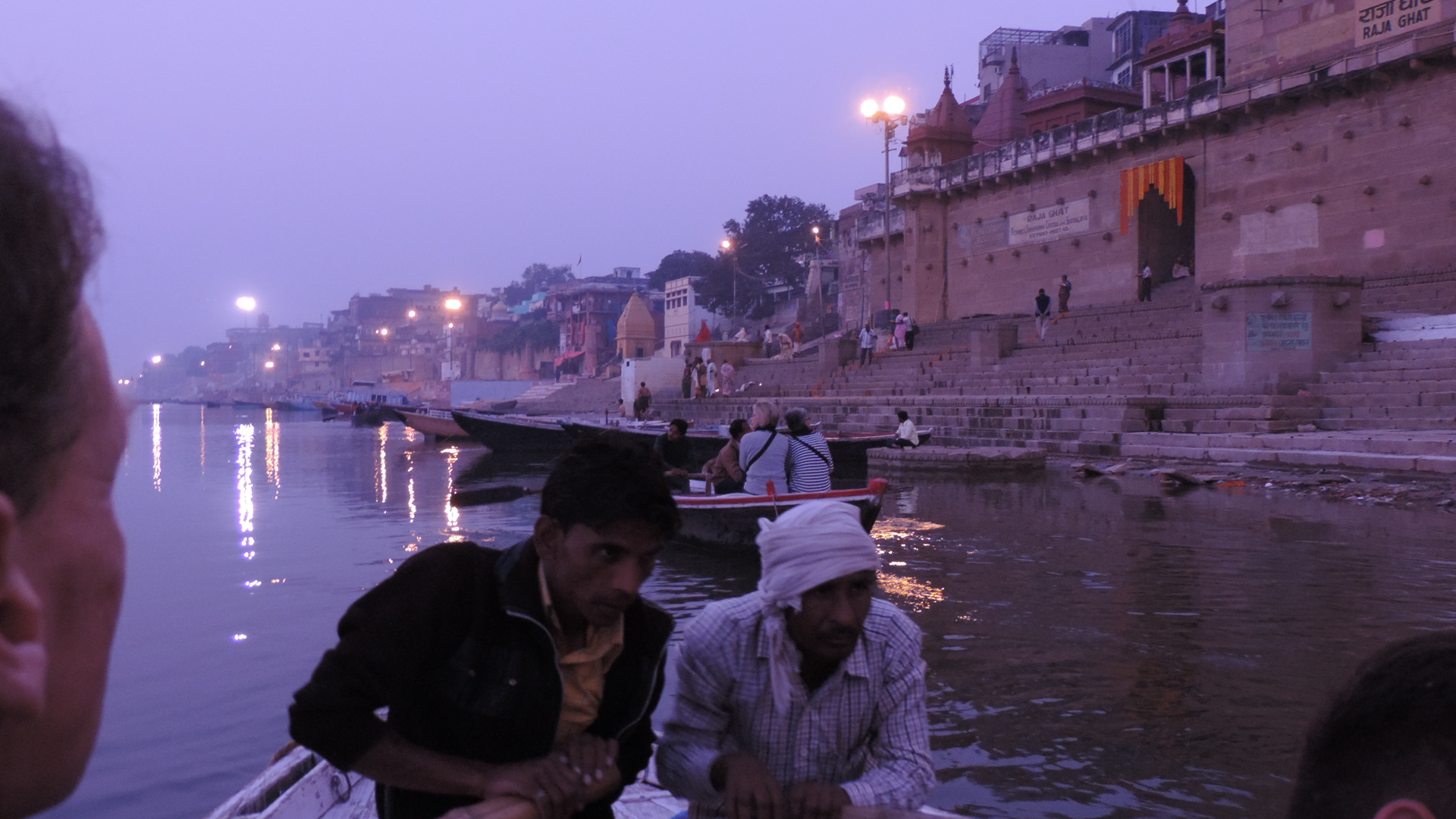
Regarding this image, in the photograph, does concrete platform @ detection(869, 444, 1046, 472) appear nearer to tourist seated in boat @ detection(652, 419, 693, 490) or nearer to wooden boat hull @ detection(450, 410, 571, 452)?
tourist seated in boat @ detection(652, 419, 693, 490)

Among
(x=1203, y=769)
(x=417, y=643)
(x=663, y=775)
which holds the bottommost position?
(x=1203, y=769)

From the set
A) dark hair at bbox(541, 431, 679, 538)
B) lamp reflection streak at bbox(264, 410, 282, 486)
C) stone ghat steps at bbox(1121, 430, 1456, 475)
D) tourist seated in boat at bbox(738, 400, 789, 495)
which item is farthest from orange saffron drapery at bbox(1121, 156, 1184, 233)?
dark hair at bbox(541, 431, 679, 538)

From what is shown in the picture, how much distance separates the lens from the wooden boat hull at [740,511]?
812 centimetres

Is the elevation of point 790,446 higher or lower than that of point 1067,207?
lower

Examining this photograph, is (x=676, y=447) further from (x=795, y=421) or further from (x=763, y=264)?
(x=763, y=264)

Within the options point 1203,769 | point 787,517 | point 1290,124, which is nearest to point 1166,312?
point 1290,124

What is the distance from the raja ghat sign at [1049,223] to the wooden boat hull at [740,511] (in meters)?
23.1

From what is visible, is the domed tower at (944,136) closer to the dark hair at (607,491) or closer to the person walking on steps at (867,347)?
the person walking on steps at (867,347)

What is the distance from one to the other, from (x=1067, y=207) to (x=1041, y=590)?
24.5 metres

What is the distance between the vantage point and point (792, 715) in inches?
89.1

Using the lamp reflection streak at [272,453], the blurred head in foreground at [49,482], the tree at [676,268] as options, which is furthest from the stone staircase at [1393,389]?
the tree at [676,268]

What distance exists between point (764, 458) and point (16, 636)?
7912 mm

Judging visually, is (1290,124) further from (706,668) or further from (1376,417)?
(706,668)

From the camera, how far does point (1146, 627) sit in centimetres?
632
